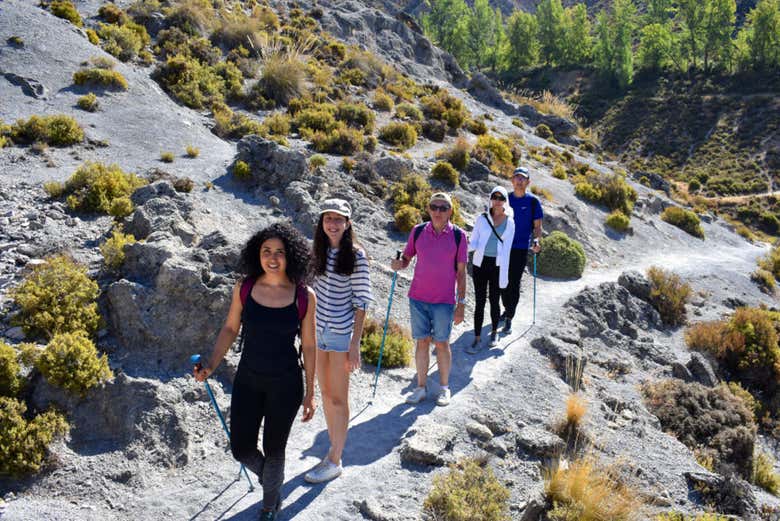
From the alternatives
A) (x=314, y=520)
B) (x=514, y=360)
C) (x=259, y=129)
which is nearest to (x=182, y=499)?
(x=314, y=520)

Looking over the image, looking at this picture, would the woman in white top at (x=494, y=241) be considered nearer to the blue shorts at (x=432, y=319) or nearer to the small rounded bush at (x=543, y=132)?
the blue shorts at (x=432, y=319)

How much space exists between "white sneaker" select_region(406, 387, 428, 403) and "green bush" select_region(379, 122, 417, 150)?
1365 centimetres

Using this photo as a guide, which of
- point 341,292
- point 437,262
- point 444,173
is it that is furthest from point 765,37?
point 341,292

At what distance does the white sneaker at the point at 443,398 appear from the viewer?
6414mm

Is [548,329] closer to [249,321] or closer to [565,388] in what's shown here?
[565,388]

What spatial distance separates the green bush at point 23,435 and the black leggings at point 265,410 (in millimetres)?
2276

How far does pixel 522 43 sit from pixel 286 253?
7664cm

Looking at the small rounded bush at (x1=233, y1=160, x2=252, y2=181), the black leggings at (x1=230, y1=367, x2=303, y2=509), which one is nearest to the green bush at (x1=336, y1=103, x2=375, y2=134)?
the small rounded bush at (x1=233, y1=160, x2=252, y2=181)

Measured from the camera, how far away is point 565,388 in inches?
313

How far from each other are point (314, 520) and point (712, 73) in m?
70.7

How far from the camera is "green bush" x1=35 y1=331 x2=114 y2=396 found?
210 inches

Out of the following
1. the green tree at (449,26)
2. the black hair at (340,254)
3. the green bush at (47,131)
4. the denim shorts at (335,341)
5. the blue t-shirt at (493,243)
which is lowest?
the green bush at (47,131)

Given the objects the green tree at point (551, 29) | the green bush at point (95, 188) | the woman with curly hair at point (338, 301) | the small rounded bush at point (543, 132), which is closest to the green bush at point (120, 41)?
the green bush at point (95, 188)

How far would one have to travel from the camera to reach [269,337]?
12.0ft
